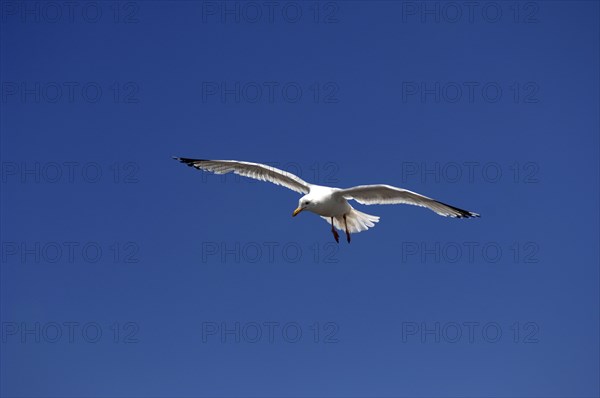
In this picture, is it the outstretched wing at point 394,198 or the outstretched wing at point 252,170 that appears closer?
the outstretched wing at point 394,198

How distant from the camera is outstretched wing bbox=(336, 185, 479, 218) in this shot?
12.0 meters

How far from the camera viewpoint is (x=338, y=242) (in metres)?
12.3

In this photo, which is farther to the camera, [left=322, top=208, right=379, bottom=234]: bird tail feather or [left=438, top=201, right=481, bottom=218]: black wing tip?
[left=322, top=208, right=379, bottom=234]: bird tail feather

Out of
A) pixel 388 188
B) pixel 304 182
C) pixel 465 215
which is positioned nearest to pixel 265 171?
pixel 304 182

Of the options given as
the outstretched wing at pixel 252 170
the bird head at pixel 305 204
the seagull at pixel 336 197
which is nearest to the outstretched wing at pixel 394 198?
the seagull at pixel 336 197

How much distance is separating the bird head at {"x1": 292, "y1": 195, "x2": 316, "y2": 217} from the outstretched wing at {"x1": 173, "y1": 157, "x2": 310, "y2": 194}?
39.0 inches

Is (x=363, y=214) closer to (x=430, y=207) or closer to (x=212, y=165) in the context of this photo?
(x=430, y=207)

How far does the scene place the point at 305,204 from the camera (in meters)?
12.1

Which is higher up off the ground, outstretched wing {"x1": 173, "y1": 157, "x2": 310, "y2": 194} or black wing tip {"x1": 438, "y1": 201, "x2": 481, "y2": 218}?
outstretched wing {"x1": 173, "y1": 157, "x2": 310, "y2": 194}

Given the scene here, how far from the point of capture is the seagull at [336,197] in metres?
12.0

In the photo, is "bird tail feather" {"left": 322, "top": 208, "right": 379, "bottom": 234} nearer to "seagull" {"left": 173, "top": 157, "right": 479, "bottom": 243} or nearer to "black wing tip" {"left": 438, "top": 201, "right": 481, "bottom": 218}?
"seagull" {"left": 173, "top": 157, "right": 479, "bottom": 243}

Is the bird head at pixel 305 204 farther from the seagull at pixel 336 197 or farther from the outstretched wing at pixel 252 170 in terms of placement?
the outstretched wing at pixel 252 170

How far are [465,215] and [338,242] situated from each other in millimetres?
2216

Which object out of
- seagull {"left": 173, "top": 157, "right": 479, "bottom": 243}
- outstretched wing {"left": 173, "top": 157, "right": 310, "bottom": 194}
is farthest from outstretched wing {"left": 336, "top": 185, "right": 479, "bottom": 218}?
outstretched wing {"left": 173, "top": 157, "right": 310, "bottom": 194}
